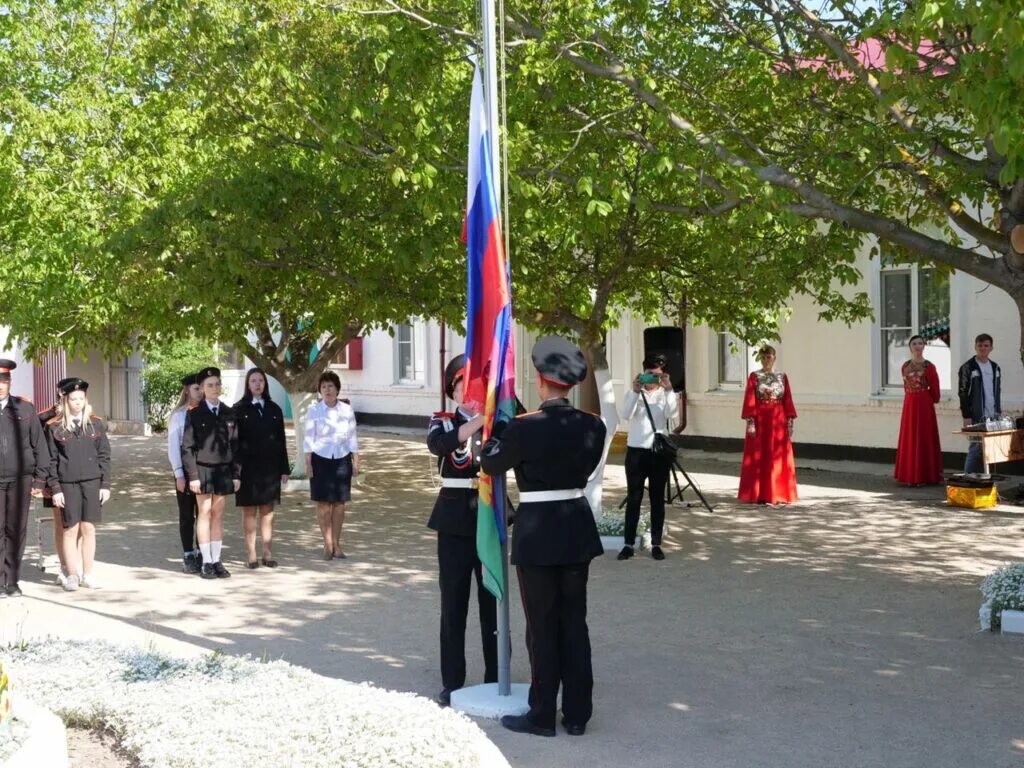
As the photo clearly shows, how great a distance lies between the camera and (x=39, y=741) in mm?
5035

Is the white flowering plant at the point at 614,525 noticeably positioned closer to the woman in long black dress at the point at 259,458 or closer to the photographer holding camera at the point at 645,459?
the photographer holding camera at the point at 645,459

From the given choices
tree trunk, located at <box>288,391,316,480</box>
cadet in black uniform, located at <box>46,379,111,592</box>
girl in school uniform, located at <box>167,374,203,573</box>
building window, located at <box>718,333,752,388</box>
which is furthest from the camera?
building window, located at <box>718,333,752,388</box>

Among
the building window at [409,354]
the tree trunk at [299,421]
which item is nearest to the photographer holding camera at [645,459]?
the tree trunk at [299,421]

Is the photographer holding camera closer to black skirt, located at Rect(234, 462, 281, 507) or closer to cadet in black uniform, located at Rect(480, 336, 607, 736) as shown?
black skirt, located at Rect(234, 462, 281, 507)

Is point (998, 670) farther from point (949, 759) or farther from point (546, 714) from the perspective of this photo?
point (546, 714)

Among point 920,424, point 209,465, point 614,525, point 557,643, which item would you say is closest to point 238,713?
point 557,643

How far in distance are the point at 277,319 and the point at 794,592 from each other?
11.2 meters

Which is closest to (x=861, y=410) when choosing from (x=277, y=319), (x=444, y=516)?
(x=277, y=319)

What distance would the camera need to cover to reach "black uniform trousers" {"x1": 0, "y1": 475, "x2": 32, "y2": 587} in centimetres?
1029

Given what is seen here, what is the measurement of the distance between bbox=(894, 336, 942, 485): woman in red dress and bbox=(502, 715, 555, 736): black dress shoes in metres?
11.2

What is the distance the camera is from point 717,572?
10727mm

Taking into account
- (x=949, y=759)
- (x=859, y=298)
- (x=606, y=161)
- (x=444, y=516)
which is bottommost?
(x=949, y=759)

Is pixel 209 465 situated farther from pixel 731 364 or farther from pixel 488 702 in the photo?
pixel 731 364

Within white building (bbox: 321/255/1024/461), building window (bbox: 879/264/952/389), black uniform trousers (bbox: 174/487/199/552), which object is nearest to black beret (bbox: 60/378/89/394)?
black uniform trousers (bbox: 174/487/199/552)
